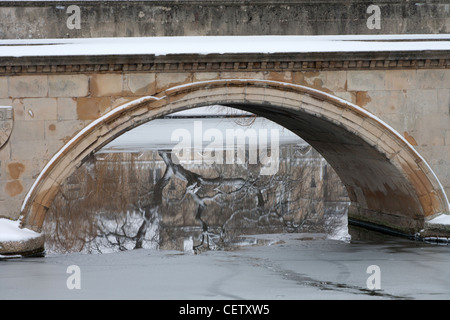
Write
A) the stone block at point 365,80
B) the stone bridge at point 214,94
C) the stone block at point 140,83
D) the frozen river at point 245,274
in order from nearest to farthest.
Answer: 1. the frozen river at point 245,274
2. the stone bridge at point 214,94
3. the stone block at point 140,83
4. the stone block at point 365,80

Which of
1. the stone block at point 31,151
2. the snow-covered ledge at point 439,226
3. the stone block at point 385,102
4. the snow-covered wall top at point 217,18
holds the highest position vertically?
the snow-covered wall top at point 217,18

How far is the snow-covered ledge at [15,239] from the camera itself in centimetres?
868

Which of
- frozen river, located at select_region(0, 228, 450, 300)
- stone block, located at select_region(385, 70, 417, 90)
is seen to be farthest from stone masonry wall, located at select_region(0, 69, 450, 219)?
stone block, located at select_region(385, 70, 417, 90)

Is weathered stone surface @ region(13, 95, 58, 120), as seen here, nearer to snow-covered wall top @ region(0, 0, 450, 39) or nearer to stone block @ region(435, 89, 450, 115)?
snow-covered wall top @ region(0, 0, 450, 39)

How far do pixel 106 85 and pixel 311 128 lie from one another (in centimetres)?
321

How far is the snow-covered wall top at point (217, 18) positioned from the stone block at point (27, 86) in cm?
50

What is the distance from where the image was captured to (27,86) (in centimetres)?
885

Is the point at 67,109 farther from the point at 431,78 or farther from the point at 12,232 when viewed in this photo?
the point at 431,78

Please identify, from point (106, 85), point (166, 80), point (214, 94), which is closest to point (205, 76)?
point (214, 94)

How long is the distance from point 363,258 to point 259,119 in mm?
12432

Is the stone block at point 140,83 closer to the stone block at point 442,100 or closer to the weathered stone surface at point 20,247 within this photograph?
the weathered stone surface at point 20,247

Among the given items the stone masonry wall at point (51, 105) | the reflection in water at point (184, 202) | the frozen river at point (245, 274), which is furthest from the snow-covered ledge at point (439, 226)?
the reflection in water at point (184, 202)

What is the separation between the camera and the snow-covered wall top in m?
9.08
